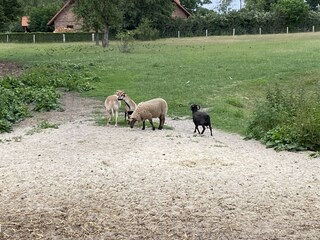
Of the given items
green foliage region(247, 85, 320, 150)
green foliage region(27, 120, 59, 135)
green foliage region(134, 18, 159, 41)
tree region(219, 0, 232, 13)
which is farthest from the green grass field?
tree region(219, 0, 232, 13)

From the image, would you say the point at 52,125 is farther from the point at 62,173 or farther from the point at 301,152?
the point at 301,152

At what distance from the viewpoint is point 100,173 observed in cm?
863

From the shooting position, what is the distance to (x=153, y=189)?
772 cm

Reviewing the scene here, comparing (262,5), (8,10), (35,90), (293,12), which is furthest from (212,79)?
(262,5)

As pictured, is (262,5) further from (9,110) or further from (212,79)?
(9,110)

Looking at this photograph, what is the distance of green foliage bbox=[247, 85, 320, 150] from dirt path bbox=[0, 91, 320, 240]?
1.67 feet

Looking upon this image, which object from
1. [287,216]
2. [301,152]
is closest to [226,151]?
[301,152]

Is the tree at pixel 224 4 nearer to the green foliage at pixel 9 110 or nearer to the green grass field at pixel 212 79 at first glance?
the green grass field at pixel 212 79

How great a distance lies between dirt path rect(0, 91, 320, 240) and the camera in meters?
6.28

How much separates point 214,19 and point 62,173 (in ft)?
219

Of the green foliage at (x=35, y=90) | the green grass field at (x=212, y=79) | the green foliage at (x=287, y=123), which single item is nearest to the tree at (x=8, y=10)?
the green grass field at (x=212, y=79)

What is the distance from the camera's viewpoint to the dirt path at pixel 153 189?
6.28 m

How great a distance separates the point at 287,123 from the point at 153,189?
17.5ft

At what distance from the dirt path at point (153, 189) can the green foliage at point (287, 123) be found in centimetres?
51
